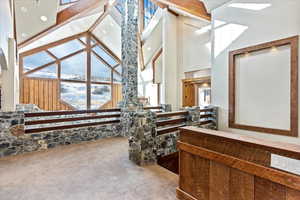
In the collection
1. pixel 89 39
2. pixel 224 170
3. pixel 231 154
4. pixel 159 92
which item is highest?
pixel 89 39

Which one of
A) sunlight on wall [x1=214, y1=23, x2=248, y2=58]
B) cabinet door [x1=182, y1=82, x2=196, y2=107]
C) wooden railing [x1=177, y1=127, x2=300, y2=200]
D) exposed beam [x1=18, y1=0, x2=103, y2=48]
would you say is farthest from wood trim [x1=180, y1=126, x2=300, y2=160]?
exposed beam [x1=18, y1=0, x2=103, y2=48]

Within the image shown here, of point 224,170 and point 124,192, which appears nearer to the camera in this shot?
point 224,170

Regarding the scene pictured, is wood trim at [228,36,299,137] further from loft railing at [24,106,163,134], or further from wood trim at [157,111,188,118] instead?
loft railing at [24,106,163,134]

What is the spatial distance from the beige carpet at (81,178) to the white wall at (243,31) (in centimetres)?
323

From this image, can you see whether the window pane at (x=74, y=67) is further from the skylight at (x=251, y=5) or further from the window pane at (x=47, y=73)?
the skylight at (x=251, y=5)

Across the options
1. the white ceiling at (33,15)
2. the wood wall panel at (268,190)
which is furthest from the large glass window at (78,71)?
the wood wall panel at (268,190)

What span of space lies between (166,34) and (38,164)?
6418mm

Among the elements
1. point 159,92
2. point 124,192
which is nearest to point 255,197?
point 124,192

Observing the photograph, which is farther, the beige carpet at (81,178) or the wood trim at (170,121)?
the wood trim at (170,121)

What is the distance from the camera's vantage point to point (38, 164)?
2879 millimetres

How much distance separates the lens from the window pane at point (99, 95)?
9.91m

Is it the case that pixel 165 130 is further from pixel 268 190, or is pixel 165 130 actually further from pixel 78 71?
pixel 78 71

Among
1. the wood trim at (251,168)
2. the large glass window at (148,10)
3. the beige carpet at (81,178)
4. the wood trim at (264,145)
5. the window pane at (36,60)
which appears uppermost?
the large glass window at (148,10)

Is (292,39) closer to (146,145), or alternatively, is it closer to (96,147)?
(146,145)
